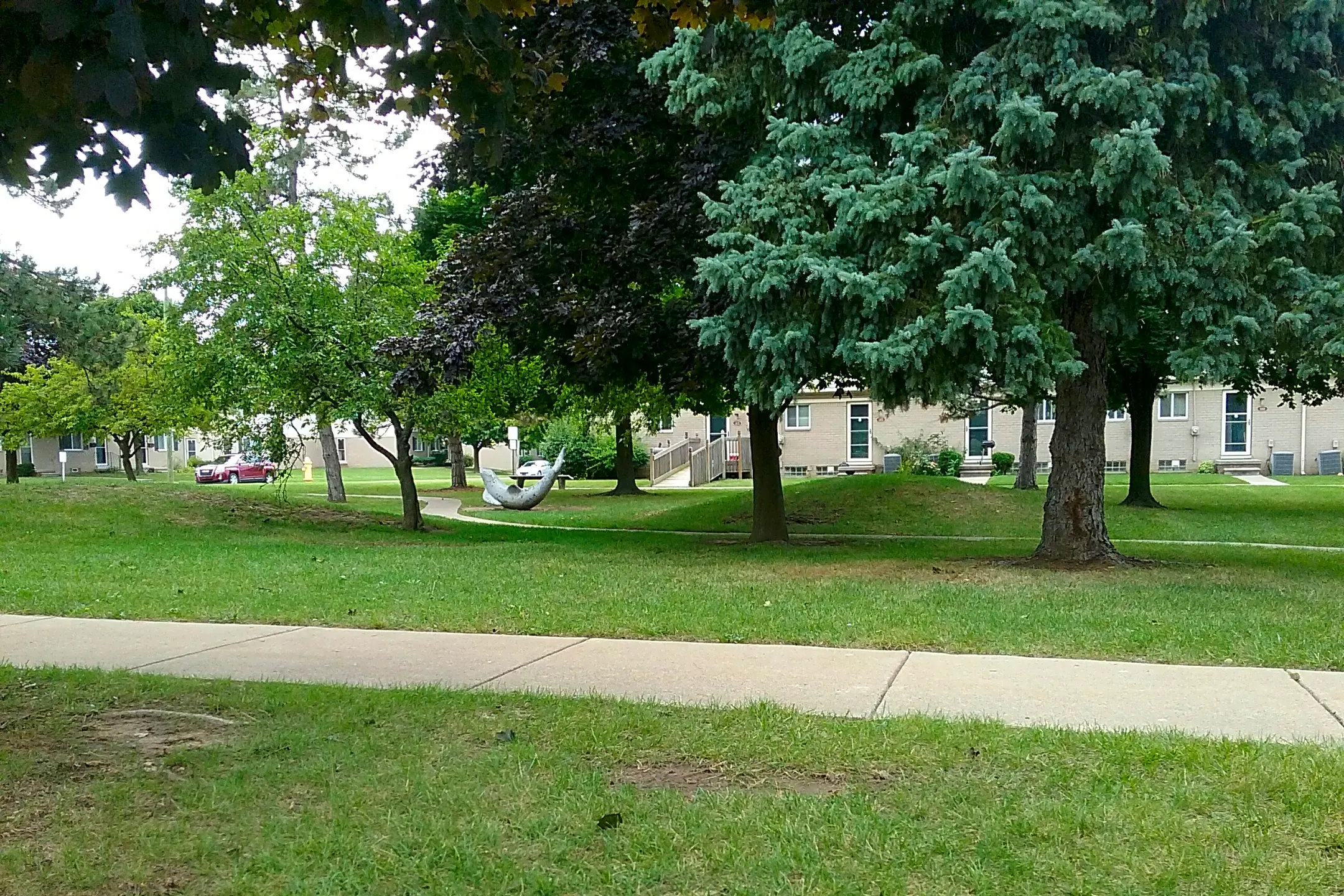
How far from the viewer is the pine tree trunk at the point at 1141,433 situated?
23.1 m

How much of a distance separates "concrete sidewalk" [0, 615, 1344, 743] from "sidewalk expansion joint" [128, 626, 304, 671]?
19mm

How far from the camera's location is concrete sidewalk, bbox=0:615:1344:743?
18.5 ft

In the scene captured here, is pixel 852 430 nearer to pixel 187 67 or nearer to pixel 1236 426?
pixel 1236 426

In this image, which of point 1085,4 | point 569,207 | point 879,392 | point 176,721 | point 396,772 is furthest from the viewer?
point 569,207

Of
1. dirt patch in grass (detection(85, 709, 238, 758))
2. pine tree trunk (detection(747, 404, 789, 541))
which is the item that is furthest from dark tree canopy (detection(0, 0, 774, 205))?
pine tree trunk (detection(747, 404, 789, 541))

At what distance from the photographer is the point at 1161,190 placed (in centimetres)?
1045

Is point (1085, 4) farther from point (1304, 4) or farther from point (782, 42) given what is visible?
point (782, 42)

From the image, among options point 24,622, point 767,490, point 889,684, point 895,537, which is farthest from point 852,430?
point 889,684

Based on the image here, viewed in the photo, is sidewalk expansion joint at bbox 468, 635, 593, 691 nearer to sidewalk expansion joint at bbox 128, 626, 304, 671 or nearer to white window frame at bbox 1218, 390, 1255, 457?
sidewalk expansion joint at bbox 128, 626, 304, 671

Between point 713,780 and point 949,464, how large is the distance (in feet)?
108

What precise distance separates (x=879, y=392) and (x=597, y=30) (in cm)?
559

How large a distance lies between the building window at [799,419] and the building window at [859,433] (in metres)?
1.61

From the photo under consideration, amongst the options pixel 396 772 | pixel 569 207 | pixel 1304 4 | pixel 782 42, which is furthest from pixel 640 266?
A: pixel 396 772

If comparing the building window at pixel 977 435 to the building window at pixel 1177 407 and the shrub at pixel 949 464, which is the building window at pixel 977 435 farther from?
the building window at pixel 1177 407
